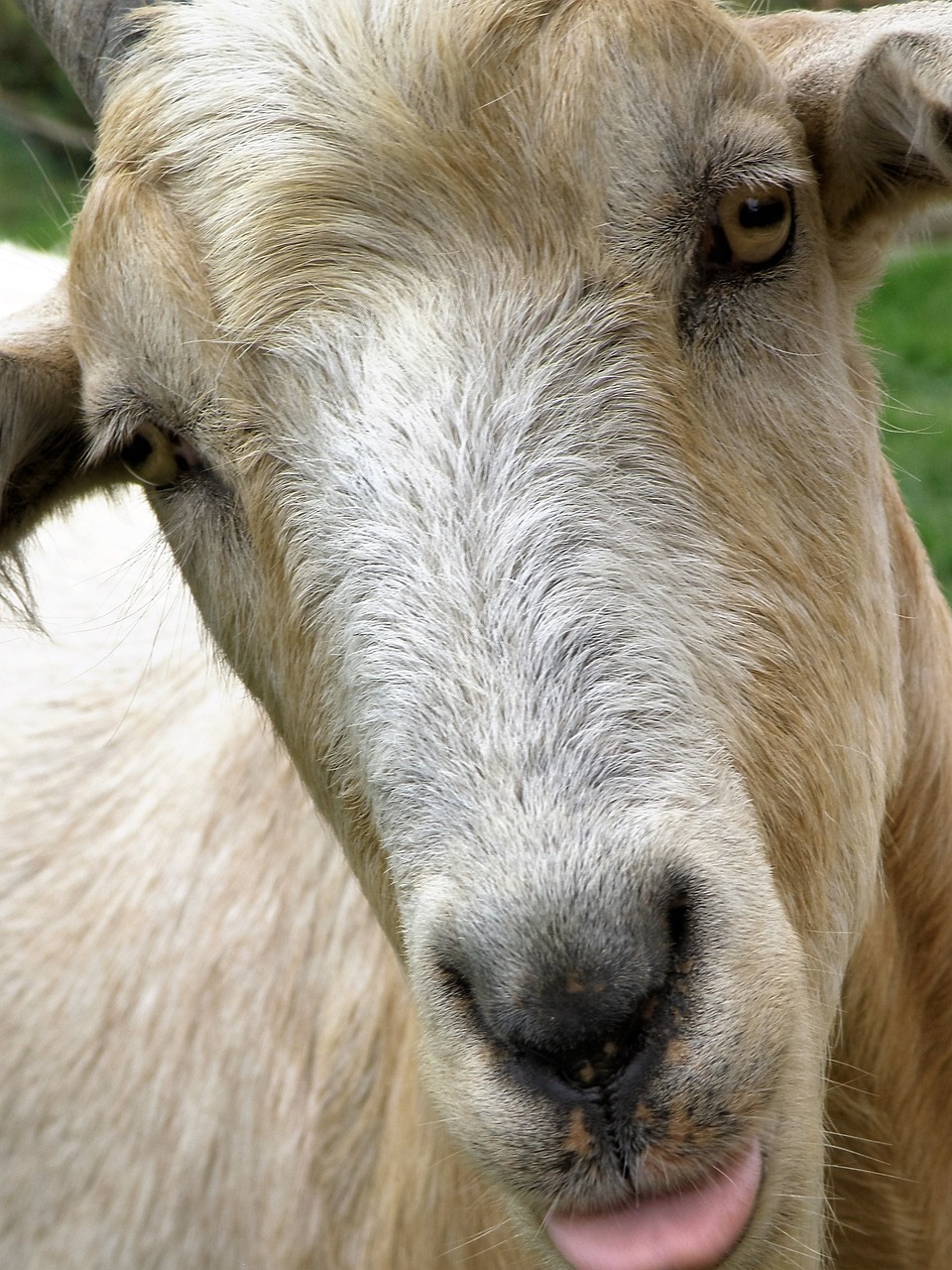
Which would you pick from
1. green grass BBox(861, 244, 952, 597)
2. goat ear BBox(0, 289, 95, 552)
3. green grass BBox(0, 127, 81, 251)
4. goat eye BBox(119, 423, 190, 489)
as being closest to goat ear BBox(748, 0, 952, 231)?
goat eye BBox(119, 423, 190, 489)

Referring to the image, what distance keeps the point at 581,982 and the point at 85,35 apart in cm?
246

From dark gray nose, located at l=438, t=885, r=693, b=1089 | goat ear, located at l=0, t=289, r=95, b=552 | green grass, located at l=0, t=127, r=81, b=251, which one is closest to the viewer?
dark gray nose, located at l=438, t=885, r=693, b=1089

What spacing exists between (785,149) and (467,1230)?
2.13 metres

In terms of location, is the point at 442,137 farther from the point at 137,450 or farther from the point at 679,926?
the point at 679,926

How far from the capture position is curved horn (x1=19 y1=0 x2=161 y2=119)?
3297mm

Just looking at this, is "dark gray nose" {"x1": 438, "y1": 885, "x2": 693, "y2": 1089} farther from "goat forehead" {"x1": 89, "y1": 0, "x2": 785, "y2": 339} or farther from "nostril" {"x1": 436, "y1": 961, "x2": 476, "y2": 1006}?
"goat forehead" {"x1": 89, "y1": 0, "x2": 785, "y2": 339}

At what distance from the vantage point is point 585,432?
7.95 feet

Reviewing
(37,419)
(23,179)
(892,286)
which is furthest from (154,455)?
(23,179)

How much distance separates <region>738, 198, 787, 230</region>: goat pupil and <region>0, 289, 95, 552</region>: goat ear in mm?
1426

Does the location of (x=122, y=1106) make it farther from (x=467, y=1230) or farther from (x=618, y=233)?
(x=618, y=233)

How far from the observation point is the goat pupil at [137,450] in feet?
9.72

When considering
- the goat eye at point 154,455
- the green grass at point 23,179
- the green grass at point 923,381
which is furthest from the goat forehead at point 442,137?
the green grass at point 23,179

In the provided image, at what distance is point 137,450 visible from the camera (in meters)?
3.01

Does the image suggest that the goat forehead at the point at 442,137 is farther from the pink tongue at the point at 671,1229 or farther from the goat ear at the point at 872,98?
the pink tongue at the point at 671,1229
